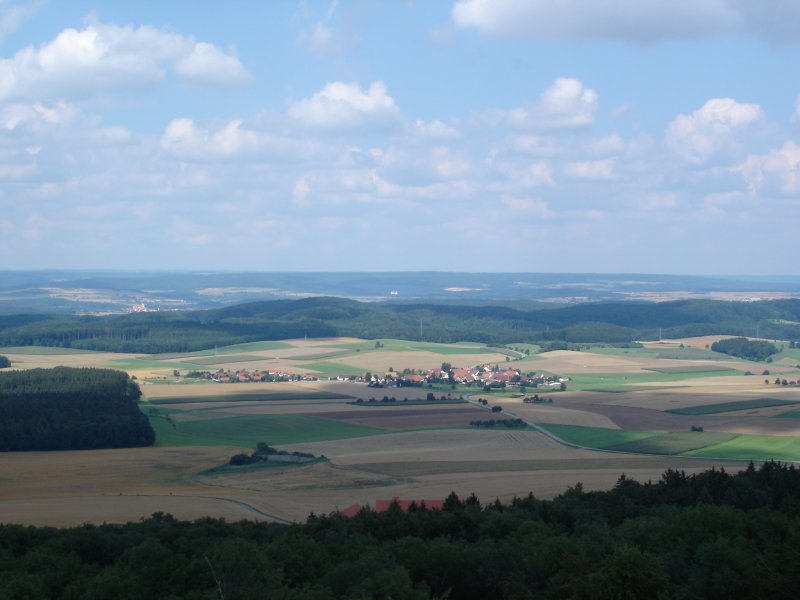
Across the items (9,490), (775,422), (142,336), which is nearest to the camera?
(9,490)

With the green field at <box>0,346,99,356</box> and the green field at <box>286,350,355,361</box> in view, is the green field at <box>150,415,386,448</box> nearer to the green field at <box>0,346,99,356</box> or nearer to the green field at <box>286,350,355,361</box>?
the green field at <box>286,350,355,361</box>

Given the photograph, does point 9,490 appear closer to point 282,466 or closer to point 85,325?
point 282,466

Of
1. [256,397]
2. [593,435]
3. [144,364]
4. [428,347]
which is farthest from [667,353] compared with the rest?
[593,435]

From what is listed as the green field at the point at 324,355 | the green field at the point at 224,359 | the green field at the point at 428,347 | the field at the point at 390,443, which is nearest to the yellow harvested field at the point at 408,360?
the green field at the point at 324,355

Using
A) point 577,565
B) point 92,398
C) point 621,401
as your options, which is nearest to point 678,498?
point 577,565

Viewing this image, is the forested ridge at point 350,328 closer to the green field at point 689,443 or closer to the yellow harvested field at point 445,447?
the yellow harvested field at point 445,447

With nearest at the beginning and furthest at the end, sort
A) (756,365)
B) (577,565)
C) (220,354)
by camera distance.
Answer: (577,565)
(756,365)
(220,354)

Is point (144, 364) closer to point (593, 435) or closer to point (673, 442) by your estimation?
point (593, 435)
